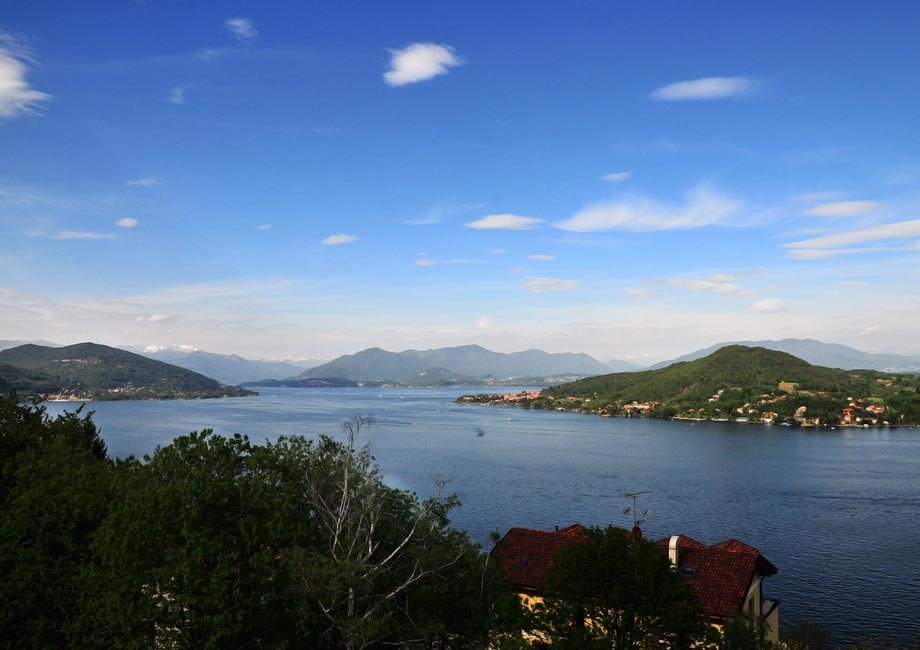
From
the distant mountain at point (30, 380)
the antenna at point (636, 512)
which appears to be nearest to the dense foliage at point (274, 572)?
the antenna at point (636, 512)

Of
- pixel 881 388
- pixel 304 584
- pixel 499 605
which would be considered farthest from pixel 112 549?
pixel 881 388

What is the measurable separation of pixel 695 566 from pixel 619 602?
7.40 metres

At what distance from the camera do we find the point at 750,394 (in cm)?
12862

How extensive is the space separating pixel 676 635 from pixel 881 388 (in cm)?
14387

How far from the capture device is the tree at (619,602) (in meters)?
13.1


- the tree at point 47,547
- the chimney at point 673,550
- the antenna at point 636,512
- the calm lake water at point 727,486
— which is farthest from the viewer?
the calm lake water at point 727,486

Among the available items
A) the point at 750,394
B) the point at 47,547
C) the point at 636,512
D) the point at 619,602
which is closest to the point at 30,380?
the point at 750,394

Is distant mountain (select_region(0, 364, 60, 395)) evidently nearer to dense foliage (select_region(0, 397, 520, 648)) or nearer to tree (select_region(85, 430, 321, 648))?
dense foliage (select_region(0, 397, 520, 648))

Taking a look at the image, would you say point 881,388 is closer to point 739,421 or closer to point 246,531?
point 739,421

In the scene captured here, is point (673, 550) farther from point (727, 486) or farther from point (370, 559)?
point (727, 486)

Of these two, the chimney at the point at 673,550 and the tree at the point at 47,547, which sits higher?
the tree at the point at 47,547

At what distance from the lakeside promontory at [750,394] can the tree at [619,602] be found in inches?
4235

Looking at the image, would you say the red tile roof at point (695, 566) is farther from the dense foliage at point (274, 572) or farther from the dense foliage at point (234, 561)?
the dense foliage at point (234, 561)

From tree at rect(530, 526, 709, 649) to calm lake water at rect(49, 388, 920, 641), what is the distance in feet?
53.1
